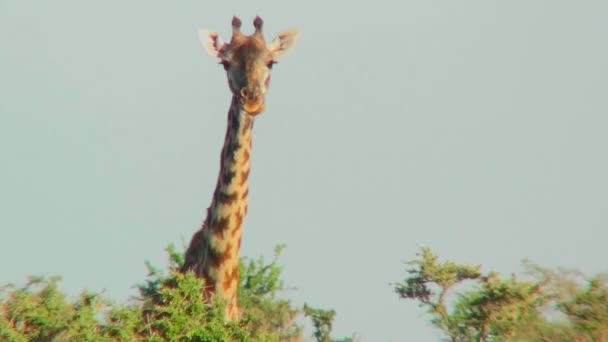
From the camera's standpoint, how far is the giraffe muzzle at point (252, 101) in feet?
52.5

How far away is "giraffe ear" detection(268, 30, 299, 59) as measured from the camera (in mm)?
18062

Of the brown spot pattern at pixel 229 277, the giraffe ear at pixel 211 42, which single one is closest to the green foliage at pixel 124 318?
the brown spot pattern at pixel 229 277

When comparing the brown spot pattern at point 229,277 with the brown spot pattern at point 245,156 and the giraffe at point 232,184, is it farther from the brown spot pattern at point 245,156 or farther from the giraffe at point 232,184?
the brown spot pattern at point 245,156

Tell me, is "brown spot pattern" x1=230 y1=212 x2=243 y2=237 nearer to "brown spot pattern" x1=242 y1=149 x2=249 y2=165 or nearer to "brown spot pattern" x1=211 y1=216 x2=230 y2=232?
"brown spot pattern" x1=211 y1=216 x2=230 y2=232

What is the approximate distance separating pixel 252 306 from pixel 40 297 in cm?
626

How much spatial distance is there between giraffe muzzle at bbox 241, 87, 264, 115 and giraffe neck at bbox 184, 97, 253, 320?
1.69 feet

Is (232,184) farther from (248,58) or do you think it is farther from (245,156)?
(248,58)

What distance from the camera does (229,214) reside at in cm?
1692

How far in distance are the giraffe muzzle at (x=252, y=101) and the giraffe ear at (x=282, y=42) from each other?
72.5 inches

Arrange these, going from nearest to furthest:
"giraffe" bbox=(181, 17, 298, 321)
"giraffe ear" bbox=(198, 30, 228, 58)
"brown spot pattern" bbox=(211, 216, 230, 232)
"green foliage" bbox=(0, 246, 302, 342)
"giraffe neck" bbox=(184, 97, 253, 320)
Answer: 1. "green foliage" bbox=(0, 246, 302, 342)
2. "giraffe" bbox=(181, 17, 298, 321)
3. "giraffe neck" bbox=(184, 97, 253, 320)
4. "brown spot pattern" bbox=(211, 216, 230, 232)
5. "giraffe ear" bbox=(198, 30, 228, 58)

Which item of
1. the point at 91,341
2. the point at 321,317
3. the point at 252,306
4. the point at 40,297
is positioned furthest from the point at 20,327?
the point at 321,317

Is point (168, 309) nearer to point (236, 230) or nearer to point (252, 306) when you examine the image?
point (236, 230)

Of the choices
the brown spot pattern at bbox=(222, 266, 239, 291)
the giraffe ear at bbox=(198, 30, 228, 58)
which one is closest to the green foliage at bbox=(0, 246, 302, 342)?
the brown spot pattern at bbox=(222, 266, 239, 291)

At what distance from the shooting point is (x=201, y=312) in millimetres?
14039
